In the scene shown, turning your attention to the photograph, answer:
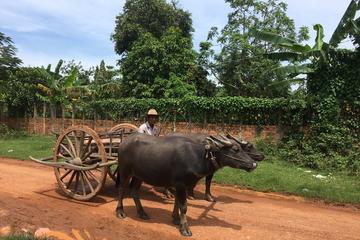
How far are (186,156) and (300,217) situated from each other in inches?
105

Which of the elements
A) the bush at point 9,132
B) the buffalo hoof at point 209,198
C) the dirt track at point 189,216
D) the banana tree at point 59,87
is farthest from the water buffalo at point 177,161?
the bush at point 9,132

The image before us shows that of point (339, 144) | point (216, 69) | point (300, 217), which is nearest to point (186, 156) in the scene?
point (300, 217)

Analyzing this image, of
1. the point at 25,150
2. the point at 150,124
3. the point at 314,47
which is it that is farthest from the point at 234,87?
the point at 150,124

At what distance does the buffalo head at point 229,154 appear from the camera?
6.10 meters

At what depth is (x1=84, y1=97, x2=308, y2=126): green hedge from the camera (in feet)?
48.6

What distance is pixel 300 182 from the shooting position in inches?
399

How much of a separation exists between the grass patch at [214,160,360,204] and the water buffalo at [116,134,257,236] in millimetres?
3706

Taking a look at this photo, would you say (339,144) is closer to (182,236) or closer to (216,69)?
(182,236)

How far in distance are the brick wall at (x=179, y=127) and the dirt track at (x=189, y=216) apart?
2.61 metres

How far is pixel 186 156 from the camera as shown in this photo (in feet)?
20.8

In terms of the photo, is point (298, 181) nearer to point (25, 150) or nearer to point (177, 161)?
point (177, 161)

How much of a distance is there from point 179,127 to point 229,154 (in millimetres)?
11835

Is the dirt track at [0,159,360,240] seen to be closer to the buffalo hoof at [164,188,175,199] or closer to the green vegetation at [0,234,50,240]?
the buffalo hoof at [164,188,175,199]

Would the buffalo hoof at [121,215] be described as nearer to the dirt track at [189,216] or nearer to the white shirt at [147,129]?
the dirt track at [189,216]
